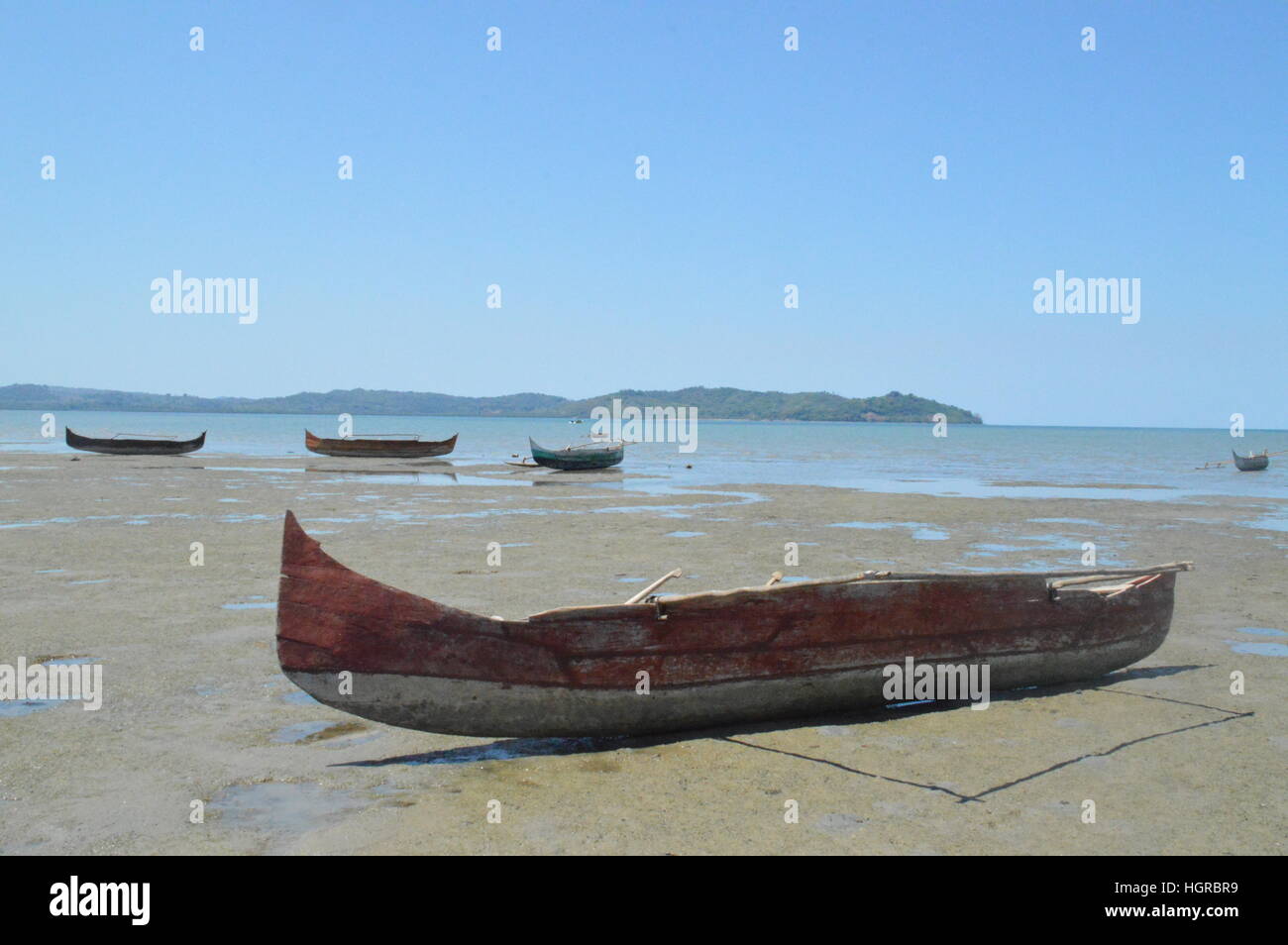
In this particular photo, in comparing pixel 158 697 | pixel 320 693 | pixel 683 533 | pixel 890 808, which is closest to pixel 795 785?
pixel 890 808

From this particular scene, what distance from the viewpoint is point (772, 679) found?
22.1 feet

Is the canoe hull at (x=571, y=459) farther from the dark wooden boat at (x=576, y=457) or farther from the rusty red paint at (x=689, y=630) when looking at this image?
the rusty red paint at (x=689, y=630)

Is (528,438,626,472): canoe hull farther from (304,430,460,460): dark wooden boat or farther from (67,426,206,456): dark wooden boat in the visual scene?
(67,426,206,456): dark wooden boat

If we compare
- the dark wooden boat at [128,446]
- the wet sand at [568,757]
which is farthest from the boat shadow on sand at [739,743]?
the dark wooden boat at [128,446]

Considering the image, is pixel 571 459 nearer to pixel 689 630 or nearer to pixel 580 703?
pixel 689 630

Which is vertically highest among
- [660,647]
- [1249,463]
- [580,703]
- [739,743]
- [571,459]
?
[571,459]

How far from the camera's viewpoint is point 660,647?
630 cm

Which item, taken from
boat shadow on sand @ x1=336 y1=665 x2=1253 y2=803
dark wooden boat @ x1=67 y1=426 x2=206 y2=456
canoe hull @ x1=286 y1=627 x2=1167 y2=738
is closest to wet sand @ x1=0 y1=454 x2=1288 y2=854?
boat shadow on sand @ x1=336 y1=665 x2=1253 y2=803

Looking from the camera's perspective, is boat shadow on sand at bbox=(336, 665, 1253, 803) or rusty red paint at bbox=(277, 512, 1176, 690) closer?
rusty red paint at bbox=(277, 512, 1176, 690)

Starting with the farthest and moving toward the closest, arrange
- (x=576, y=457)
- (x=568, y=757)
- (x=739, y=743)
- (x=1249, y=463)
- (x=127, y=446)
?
(x=1249, y=463)
(x=127, y=446)
(x=576, y=457)
(x=739, y=743)
(x=568, y=757)

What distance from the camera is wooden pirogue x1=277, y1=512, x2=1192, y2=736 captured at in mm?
5746

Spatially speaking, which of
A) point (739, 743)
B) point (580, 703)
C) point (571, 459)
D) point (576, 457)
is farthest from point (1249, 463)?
point (580, 703)

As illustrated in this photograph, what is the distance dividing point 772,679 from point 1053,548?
12029 mm

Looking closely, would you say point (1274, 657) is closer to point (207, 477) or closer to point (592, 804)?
point (592, 804)
